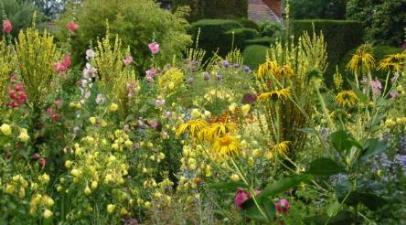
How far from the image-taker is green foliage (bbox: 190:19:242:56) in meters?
18.9

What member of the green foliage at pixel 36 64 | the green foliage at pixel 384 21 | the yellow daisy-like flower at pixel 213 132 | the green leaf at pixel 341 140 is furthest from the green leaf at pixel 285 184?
the green foliage at pixel 384 21

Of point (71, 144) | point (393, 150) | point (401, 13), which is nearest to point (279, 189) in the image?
point (393, 150)

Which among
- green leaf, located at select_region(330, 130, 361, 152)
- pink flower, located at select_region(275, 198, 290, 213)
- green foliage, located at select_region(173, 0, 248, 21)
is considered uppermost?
green leaf, located at select_region(330, 130, 361, 152)

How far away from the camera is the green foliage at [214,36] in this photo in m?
18.9

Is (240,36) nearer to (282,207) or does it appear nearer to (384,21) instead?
(384,21)

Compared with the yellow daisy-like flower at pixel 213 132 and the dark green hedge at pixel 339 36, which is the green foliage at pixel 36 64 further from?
the dark green hedge at pixel 339 36

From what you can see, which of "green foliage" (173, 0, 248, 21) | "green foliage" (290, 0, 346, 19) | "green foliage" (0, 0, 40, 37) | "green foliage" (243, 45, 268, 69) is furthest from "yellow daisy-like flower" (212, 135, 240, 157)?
"green foliage" (290, 0, 346, 19)

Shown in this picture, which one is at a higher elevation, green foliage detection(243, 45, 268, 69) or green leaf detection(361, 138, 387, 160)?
green leaf detection(361, 138, 387, 160)

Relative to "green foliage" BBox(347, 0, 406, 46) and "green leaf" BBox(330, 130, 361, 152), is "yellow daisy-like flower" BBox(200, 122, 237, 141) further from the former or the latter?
"green foliage" BBox(347, 0, 406, 46)

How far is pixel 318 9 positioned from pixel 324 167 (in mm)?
22341

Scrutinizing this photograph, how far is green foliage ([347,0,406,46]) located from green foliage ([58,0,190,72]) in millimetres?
3989

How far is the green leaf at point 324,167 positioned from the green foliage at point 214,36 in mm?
16358

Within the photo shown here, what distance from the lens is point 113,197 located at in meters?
3.85

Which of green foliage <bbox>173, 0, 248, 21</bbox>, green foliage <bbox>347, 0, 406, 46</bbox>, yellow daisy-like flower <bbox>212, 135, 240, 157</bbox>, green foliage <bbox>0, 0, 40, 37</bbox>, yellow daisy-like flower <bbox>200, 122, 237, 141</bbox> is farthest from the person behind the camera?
green foliage <bbox>173, 0, 248, 21</bbox>
